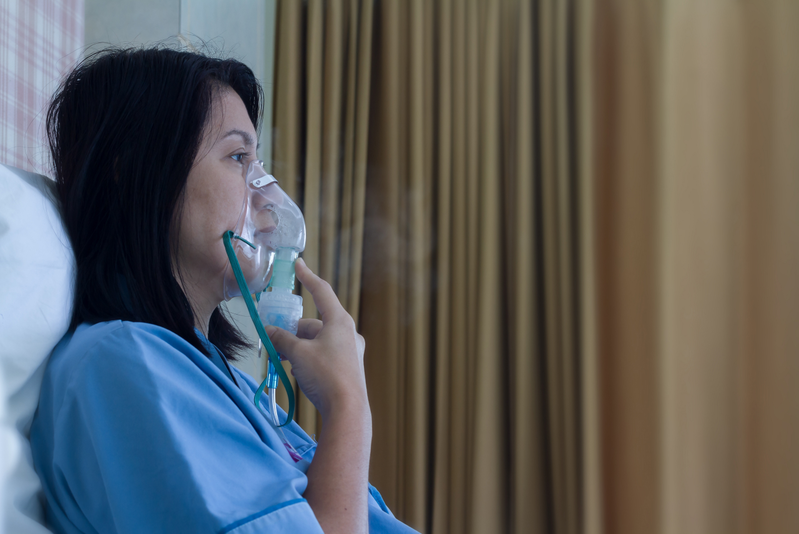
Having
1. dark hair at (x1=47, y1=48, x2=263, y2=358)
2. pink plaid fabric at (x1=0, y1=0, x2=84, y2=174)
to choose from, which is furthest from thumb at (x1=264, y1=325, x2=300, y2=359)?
pink plaid fabric at (x1=0, y1=0, x2=84, y2=174)

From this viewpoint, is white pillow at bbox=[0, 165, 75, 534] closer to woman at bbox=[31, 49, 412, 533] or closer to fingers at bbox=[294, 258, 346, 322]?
woman at bbox=[31, 49, 412, 533]

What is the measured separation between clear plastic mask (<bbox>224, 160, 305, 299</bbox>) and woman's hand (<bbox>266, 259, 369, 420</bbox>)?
102 millimetres

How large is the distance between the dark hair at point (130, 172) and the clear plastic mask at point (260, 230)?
3.8 inches

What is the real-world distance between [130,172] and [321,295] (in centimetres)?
33

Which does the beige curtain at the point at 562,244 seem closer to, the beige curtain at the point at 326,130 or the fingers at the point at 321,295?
the beige curtain at the point at 326,130

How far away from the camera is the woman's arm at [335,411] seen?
742mm

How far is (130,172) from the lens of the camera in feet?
2.97

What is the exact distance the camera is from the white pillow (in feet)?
2.21

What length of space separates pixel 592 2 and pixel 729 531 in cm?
151

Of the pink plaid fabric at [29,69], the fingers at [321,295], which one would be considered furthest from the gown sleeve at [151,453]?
the pink plaid fabric at [29,69]

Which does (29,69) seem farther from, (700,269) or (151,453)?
(700,269)

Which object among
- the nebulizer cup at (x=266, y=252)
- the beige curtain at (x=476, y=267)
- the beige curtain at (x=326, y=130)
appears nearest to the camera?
the nebulizer cup at (x=266, y=252)

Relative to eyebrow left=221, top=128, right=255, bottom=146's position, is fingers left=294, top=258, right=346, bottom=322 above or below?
below

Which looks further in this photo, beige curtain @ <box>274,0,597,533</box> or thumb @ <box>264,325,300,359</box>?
beige curtain @ <box>274,0,597,533</box>
